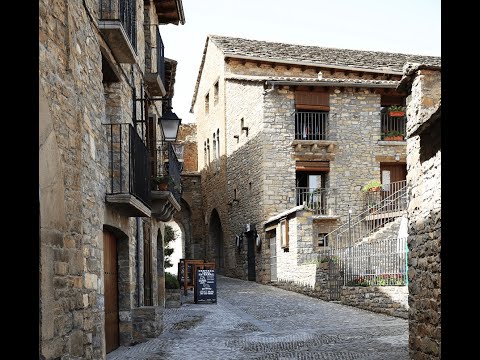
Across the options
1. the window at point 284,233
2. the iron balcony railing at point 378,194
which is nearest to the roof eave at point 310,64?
the iron balcony railing at point 378,194

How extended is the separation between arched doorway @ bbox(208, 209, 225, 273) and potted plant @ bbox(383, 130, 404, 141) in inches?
352

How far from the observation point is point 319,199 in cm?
2136

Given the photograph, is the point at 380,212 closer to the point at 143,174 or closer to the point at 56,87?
the point at 143,174

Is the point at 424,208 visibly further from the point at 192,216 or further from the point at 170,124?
the point at 192,216

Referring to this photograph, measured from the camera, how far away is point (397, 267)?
43.8 ft

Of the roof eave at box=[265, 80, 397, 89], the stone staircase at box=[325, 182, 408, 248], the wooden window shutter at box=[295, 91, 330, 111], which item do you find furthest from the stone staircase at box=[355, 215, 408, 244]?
the roof eave at box=[265, 80, 397, 89]

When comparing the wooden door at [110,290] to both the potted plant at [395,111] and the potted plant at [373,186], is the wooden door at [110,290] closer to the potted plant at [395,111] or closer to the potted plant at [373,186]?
the potted plant at [373,186]

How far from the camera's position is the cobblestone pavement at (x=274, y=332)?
336 inches

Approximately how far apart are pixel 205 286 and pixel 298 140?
7042 mm

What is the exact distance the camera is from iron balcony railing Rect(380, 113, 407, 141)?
22111 mm

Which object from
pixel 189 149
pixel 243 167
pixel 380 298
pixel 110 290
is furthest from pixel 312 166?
pixel 110 290

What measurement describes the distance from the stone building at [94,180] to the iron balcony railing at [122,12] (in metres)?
0.02
